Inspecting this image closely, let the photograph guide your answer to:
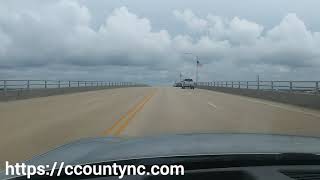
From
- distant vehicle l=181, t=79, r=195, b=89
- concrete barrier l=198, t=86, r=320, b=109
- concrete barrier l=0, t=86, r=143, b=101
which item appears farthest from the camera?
distant vehicle l=181, t=79, r=195, b=89

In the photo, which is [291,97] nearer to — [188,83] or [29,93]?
[29,93]

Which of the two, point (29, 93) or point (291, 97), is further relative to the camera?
point (29, 93)

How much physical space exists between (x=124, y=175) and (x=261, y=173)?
100cm

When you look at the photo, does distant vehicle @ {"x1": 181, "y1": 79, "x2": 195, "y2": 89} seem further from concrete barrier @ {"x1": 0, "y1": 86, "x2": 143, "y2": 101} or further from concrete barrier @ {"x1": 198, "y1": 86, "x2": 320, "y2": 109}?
concrete barrier @ {"x1": 198, "y1": 86, "x2": 320, "y2": 109}

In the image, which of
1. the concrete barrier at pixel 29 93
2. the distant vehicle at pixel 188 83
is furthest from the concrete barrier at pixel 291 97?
the distant vehicle at pixel 188 83

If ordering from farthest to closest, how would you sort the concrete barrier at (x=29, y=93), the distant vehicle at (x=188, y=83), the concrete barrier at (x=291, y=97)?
the distant vehicle at (x=188, y=83) < the concrete barrier at (x=29, y=93) < the concrete barrier at (x=291, y=97)

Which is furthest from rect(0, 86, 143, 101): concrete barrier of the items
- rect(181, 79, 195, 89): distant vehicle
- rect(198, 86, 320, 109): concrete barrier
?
rect(181, 79, 195, 89): distant vehicle

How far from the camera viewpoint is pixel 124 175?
402cm

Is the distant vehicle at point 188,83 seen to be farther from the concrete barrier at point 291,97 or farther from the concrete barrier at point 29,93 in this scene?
the concrete barrier at point 291,97

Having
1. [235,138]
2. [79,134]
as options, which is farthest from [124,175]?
[79,134]

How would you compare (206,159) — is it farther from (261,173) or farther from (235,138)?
(235,138)

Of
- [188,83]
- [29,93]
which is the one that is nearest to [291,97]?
[29,93]

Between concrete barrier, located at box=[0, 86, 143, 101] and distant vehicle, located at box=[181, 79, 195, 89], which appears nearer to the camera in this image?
concrete barrier, located at box=[0, 86, 143, 101]

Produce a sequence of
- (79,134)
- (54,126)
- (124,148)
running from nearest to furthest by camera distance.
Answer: (124,148) → (79,134) → (54,126)
